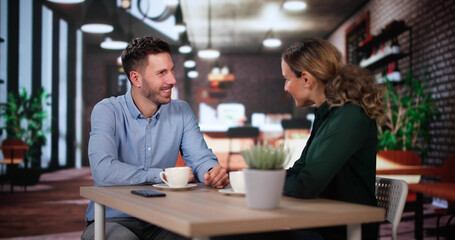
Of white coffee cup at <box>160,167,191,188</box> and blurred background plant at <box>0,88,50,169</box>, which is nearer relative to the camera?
white coffee cup at <box>160,167,191,188</box>

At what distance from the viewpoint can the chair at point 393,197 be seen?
55.1 inches

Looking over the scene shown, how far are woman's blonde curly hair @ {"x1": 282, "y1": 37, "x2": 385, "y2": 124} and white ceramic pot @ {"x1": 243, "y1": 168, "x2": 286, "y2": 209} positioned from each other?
51 cm

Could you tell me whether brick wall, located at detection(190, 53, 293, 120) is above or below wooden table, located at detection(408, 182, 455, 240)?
above

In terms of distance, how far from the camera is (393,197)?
1.46m

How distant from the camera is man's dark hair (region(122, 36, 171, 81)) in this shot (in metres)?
1.91

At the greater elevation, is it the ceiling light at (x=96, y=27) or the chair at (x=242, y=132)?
the ceiling light at (x=96, y=27)

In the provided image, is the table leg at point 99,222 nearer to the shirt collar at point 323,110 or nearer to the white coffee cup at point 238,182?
the white coffee cup at point 238,182

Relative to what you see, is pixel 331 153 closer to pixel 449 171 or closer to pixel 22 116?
pixel 449 171

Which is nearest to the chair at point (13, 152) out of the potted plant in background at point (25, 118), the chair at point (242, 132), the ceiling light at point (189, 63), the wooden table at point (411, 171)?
the potted plant in background at point (25, 118)

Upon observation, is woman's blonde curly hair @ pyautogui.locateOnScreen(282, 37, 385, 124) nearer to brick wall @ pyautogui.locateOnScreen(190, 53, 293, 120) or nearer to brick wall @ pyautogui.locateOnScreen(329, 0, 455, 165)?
brick wall @ pyautogui.locateOnScreen(329, 0, 455, 165)

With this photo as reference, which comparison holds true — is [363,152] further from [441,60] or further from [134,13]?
[134,13]

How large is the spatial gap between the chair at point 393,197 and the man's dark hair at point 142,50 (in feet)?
3.40

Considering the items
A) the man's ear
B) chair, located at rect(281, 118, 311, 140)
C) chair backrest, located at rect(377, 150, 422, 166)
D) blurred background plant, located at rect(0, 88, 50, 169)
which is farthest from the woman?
chair, located at rect(281, 118, 311, 140)

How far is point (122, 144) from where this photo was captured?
1.79 meters
